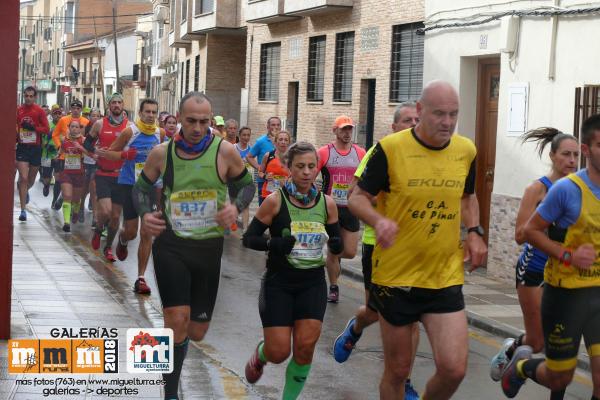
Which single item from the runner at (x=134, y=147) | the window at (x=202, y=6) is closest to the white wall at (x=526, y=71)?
the runner at (x=134, y=147)

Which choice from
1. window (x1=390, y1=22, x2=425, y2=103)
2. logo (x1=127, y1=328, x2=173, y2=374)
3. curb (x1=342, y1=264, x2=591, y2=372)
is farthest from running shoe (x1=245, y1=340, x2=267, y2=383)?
window (x1=390, y1=22, x2=425, y2=103)

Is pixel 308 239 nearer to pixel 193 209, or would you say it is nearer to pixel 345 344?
pixel 193 209

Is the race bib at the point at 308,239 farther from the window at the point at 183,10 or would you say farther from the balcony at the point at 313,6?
the window at the point at 183,10

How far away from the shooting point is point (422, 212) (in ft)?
20.4

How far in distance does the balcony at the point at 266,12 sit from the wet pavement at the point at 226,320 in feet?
40.9

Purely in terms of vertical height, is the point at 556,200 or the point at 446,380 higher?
the point at 556,200

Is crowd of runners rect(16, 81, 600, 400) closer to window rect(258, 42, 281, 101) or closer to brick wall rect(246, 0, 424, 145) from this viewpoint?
brick wall rect(246, 0, 424, 145)

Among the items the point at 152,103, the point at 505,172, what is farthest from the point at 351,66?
the point at 152,103

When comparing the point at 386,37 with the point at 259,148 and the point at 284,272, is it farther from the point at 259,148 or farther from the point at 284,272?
the point at 284,272

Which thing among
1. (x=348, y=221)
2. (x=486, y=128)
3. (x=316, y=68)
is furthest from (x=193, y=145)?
(x=316, y=68)

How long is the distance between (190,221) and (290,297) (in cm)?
80

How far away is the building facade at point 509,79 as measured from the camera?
565 inches

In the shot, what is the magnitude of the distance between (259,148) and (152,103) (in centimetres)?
549

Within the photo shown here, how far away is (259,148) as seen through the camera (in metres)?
18.6
